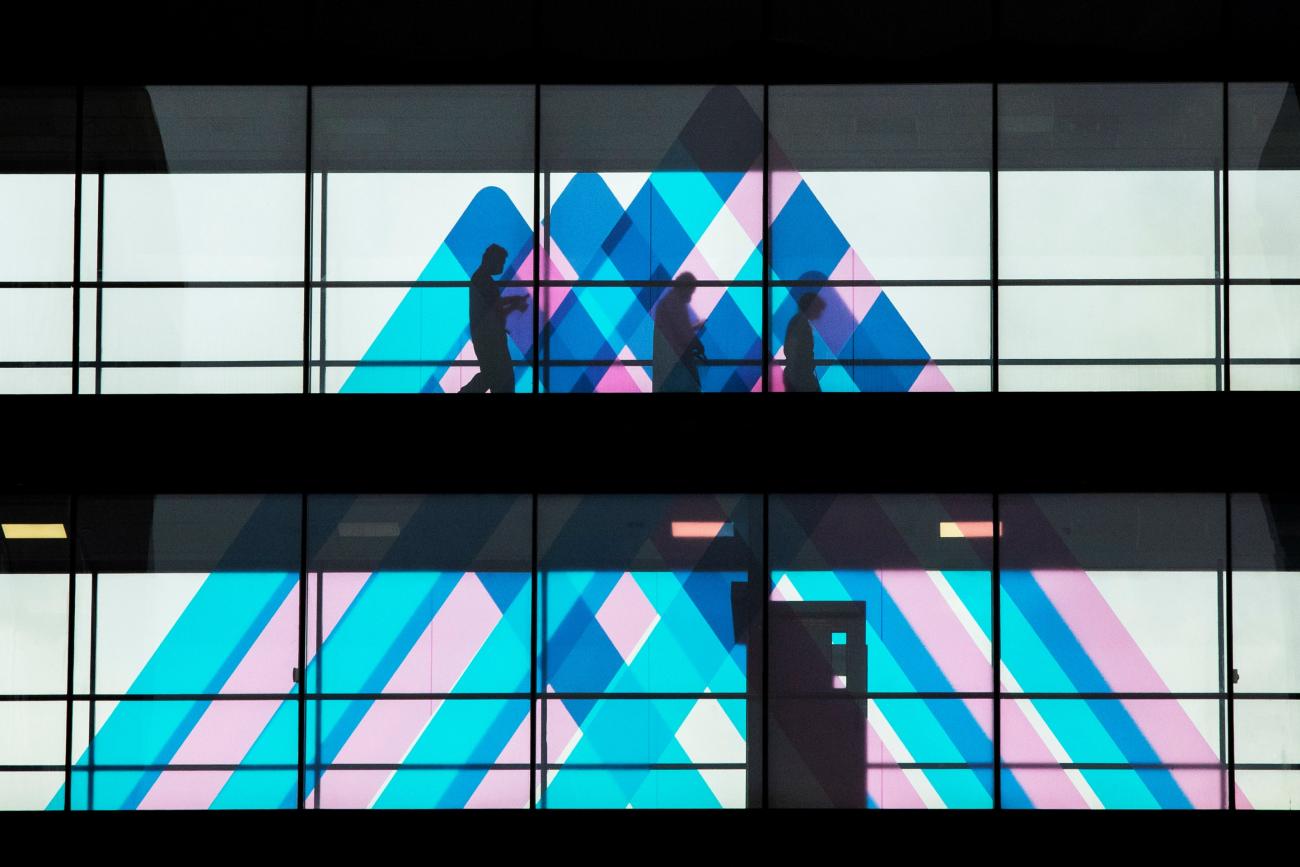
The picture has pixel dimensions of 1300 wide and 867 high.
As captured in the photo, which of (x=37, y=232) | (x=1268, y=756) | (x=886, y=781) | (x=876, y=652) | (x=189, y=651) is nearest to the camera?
(x=886, y=781)

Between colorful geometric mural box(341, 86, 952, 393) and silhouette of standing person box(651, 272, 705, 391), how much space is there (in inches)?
3.2

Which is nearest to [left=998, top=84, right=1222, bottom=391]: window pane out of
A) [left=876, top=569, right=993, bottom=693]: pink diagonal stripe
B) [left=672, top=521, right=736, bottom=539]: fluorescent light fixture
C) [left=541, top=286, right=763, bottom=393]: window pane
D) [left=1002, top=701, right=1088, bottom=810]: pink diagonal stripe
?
[left=876, top=569, right=993, bottom=693]: pink diagonal stripe

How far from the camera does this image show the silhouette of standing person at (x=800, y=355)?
48.1ft

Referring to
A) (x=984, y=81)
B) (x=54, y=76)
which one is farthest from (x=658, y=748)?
(x=54, y=76)

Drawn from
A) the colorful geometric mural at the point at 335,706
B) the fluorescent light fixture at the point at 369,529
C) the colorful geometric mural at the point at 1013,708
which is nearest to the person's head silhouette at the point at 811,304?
the colorful geometric mural at the point at 1013,708

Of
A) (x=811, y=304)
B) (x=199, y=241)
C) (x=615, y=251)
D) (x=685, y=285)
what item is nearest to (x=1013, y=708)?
(x=811, y=304)

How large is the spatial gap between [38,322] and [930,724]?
8.55 meters

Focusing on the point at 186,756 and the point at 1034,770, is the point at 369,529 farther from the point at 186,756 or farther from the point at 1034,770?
the point at 1034,770

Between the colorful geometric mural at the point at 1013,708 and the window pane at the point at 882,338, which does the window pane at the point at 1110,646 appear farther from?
the window pane at the point at 882,338

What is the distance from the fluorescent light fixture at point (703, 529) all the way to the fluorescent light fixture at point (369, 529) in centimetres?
242

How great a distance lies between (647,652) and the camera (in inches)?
590

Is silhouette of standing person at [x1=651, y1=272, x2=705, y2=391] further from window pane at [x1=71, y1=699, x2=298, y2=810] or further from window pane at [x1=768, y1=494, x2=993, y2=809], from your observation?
window pane at [x1=71, y1=699, x2=298, y2=810]

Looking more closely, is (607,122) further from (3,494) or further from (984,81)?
(3,494)

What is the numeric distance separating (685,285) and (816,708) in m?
3.79
